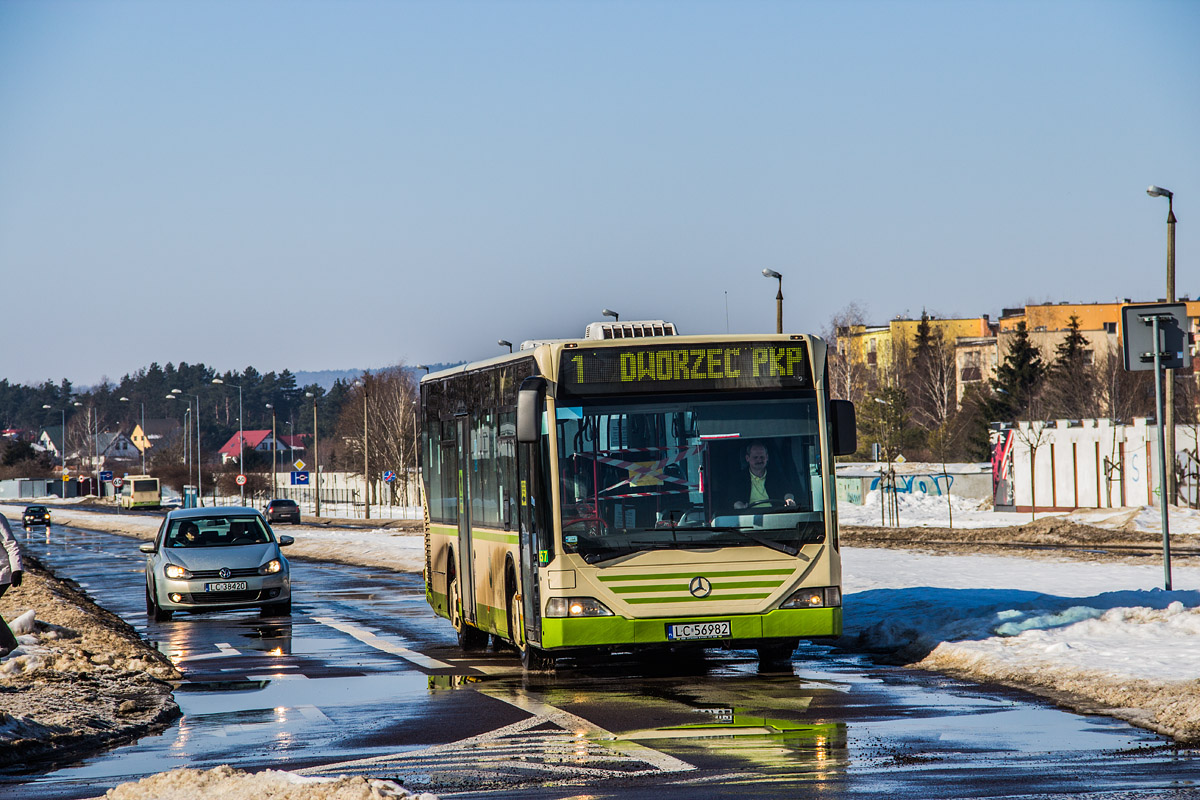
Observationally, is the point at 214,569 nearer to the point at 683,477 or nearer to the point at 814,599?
the point at 683,477

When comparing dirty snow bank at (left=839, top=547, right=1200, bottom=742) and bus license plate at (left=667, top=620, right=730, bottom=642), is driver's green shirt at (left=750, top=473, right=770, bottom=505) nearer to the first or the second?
bus license plate at (left=667, top=620, right=730, bottom=642)

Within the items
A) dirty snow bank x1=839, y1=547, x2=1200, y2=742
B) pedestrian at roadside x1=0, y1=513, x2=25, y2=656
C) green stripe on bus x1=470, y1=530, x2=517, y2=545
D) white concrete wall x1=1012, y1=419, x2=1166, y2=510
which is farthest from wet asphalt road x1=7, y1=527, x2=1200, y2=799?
white concrete wall x1=1012, y1=419, x2=1166, y2=510

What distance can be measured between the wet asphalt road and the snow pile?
75 cm

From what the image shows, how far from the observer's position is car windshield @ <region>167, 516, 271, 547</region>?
22.8m

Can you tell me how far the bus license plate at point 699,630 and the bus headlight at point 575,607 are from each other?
0.55m

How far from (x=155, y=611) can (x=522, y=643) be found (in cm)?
995

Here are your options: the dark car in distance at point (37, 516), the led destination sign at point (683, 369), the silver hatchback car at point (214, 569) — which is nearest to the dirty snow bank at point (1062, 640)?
the led destination sign at point (683, 369)

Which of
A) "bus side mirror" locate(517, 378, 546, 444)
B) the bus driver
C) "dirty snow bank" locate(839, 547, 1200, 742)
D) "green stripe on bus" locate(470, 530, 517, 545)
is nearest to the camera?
"dirty snow bank" locate(839, 547, 1200, 742)

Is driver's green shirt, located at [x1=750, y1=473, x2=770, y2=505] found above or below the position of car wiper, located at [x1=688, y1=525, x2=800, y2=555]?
above

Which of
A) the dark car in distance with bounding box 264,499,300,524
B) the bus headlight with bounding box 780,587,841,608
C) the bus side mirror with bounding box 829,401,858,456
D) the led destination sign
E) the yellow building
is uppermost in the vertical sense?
the yellow building

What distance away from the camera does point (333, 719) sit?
37.4ft

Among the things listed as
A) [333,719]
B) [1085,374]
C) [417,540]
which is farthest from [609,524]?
[1085,374]

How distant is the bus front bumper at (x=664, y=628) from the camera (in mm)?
13172

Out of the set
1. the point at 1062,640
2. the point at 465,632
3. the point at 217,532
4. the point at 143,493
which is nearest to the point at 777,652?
the point at 1062,640
